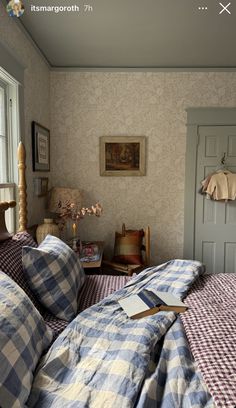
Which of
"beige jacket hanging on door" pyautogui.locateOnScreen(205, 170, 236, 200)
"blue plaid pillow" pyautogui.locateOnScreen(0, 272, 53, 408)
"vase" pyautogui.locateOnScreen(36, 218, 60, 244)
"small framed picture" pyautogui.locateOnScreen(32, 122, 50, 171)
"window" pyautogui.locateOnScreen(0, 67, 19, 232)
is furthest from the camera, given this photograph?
"beige jacket hanging on door" pyautogui.locateOnScreen(205, 170, 236, 200)

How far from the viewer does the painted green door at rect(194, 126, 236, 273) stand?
3061 millimetres

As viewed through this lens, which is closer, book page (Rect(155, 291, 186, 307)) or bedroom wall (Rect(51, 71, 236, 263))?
book page (Rect(155, 291, 186, 307))

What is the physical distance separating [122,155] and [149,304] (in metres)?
2.05

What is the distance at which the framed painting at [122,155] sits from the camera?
Answer: 10.1ft

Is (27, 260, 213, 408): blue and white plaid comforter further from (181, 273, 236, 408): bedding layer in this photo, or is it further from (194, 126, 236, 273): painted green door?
(194, 126, 236, 273): painted green door

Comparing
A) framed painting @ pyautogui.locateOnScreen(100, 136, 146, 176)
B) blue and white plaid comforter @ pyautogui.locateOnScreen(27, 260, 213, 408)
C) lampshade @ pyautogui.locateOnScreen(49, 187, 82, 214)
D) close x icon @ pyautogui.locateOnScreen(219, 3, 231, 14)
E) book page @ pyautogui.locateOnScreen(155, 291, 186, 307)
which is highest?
close x icon @ pyautogui.locateOnScreen(219, 3, 231, 14)

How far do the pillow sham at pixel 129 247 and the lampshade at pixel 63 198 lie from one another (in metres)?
0.55

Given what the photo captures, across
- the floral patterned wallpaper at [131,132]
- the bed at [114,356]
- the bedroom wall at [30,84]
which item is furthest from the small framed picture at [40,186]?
the bed at [114,356]

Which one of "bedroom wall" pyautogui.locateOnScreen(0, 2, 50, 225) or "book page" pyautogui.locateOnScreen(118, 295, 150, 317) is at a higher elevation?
"bedroom wall" pyautogui.locateOnScreen(0, 2, 50, 225)

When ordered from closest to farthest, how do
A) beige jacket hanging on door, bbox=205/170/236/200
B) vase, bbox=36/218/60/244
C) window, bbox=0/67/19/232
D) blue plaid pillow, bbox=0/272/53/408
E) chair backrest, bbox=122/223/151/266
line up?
blue plaid pillow, bbox=0/272/53/408, window, bbox=0/67/19/232, vase, bbox=36/218/60/244, chair backrest, bbox=122/223/151/266, beige jacket hanging on door, bbox=205/170/236/200

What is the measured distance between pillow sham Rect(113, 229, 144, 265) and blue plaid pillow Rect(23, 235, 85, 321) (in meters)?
1.28

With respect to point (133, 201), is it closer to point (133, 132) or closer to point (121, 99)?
point (133, 132)

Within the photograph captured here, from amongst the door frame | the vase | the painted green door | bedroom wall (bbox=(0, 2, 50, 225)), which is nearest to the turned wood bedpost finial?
the vase

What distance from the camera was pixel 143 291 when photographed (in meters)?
1.48
